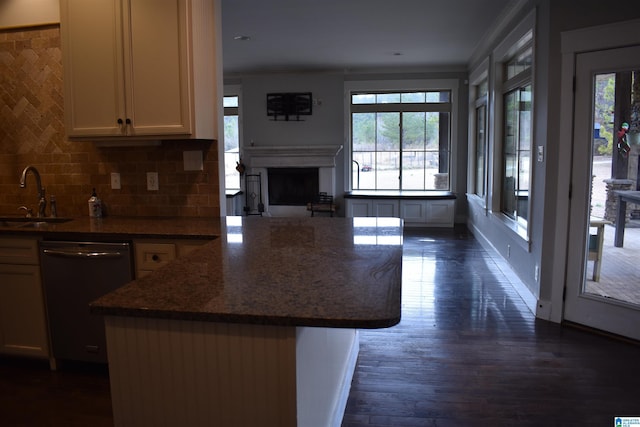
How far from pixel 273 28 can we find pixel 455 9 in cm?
194

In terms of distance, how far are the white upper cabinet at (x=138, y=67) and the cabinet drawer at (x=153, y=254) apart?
0.65 m

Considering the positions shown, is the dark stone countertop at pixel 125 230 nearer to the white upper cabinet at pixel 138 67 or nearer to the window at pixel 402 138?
the white upper cabinet at pixel 138 67

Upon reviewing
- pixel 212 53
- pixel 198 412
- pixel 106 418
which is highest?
pixel 212 53

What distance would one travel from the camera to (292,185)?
343 inches

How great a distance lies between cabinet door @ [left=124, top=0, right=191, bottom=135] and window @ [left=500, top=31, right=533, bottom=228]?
277 cm

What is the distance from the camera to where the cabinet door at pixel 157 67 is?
2.73m

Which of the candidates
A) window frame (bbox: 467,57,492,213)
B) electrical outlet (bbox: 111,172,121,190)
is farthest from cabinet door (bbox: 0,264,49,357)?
window frame (bbox: 467,57,492,213)

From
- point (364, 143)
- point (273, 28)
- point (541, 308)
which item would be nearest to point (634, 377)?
point (541, 308)

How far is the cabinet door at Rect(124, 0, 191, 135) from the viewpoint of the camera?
273cm

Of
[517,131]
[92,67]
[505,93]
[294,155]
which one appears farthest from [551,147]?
[294,155]

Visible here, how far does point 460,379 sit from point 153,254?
1.80m

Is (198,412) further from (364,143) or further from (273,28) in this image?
(364,143)

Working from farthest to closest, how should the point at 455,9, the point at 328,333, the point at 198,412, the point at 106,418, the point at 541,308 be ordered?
the point at 455,9, the point at 541,308, the point at 106,418, the point at 328,333, the point at 198,412

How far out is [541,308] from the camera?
3707 millimetres
